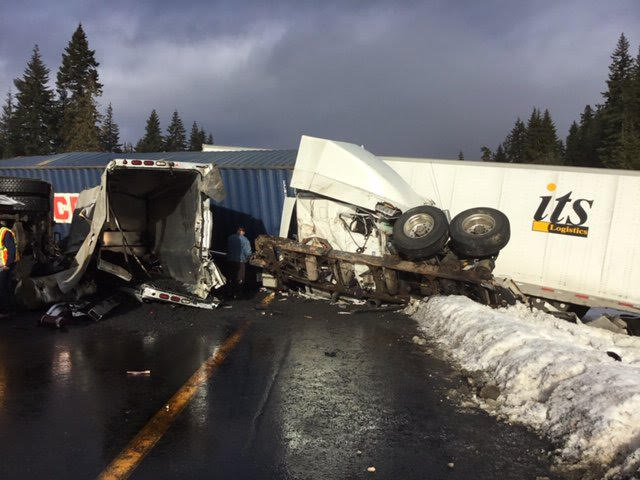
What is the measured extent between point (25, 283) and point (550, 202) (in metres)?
10.1

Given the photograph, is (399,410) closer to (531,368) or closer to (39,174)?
(531,368)

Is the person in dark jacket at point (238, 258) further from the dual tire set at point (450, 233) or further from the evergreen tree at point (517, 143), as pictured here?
the evergreen tree at point (517, 143)

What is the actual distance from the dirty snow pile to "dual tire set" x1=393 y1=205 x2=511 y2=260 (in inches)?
71.0

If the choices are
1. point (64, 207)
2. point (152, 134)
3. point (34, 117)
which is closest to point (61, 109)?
point (34, 117)

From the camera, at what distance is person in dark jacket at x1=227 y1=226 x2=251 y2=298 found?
1100 cm

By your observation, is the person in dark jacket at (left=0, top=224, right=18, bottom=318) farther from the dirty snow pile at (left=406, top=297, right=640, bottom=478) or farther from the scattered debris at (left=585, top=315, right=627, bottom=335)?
the scattered debris at (left=585, top=315, right=627, bottom=335)

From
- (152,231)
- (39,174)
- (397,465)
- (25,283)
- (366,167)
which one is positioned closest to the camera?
(397,465)

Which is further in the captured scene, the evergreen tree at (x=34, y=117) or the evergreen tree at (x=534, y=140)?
the evergreen tree at (x=534, y=140)

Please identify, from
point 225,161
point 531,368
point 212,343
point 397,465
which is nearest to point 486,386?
point 531,368

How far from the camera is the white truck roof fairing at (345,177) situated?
31.9 feet

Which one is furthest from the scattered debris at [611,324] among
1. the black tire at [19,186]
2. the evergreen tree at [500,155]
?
the evergreen tree at [500,155]

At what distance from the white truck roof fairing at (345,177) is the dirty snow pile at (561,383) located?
3304 millimetres

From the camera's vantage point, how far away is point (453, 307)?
7.59 meters

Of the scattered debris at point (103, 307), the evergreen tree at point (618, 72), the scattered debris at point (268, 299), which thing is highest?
the evergreen tree at point (618, 72)
